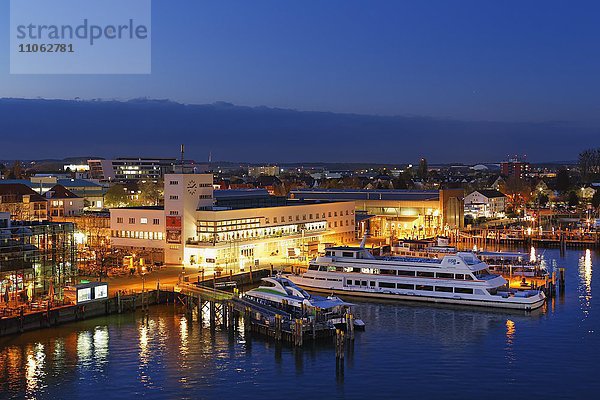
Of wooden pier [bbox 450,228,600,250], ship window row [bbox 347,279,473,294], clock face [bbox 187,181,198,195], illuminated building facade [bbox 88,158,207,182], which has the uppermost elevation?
illuminated building facade [bbox 88,158,207,182]

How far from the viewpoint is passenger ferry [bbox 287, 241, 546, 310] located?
32531mm

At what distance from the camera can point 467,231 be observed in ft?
217

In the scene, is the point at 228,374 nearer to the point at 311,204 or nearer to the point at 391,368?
the point at 391,368

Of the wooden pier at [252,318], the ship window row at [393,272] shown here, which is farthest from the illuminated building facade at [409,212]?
the wooden pier at [252,318]

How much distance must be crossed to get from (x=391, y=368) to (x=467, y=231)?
4434 centimetres

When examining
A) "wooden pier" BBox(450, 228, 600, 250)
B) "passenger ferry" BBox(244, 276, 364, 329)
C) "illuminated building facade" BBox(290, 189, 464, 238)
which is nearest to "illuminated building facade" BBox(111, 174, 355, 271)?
"passenger ferry" BBox(244, 276, 364, 329)

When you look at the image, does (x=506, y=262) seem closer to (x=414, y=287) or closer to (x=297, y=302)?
(x=414, y=287)

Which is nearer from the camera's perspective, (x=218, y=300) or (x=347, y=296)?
A: (x=218, y=300)

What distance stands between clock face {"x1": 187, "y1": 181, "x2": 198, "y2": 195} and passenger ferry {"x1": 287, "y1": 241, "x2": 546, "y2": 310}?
8.70 m

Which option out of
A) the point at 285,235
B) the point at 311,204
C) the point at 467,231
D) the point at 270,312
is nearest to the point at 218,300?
the point at 270,312

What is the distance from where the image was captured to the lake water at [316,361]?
21562 millimetres

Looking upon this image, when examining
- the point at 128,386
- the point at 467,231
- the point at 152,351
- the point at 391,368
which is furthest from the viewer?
the point at 467,231

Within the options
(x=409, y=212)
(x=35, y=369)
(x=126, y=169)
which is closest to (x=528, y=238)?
(x=409, y=212)

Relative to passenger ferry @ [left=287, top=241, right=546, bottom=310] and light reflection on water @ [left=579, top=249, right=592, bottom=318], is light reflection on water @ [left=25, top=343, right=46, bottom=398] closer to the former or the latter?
passenger ferry @ [left=287, top=241, right=546, bottom=310]
